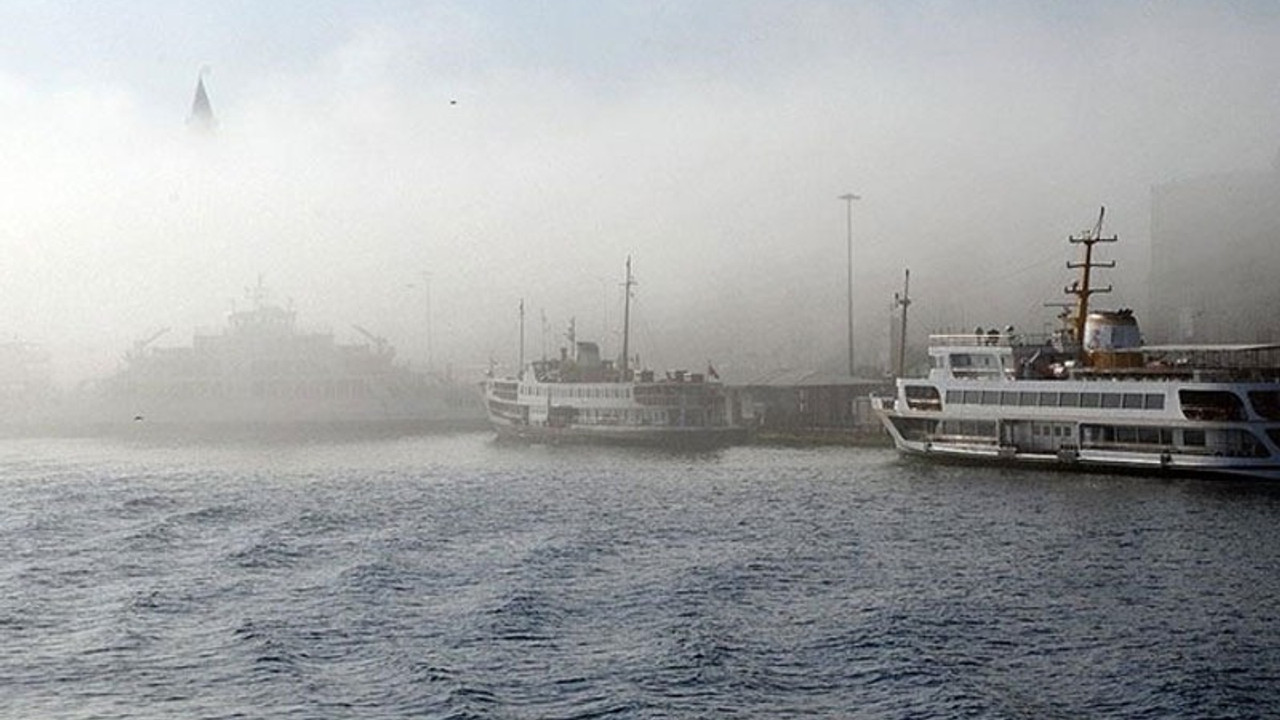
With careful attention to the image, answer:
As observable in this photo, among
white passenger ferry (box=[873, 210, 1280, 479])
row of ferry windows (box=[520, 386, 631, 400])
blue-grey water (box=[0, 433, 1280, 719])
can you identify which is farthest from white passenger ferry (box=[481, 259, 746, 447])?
blue-grey water (box=[0, 433, 1280, 719])

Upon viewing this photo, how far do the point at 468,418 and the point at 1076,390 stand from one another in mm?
108890

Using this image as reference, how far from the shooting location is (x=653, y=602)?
109 ft

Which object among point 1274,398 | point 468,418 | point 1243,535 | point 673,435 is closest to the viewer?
point 1243,535

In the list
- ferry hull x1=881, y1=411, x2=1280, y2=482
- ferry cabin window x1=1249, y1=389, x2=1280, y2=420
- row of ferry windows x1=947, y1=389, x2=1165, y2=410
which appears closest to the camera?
ferry hull x1=881, y1=411, x2=1280, y2=482

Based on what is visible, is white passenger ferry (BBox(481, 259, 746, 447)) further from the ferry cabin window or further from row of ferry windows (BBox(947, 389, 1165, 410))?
the ferry cabin window

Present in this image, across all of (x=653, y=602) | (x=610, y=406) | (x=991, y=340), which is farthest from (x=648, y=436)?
(x=653, y=602)

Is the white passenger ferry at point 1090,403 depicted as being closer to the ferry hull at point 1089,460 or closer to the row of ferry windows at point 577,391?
the ferry hull at point 1089,460

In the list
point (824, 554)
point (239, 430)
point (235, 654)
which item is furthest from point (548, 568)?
point (239, 430)

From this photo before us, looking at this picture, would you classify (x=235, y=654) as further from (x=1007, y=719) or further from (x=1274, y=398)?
(x=1274, y=398)

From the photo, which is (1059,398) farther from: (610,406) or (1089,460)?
(610,406)

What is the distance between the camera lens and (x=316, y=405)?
167 meters

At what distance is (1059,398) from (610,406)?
43772 millimetres

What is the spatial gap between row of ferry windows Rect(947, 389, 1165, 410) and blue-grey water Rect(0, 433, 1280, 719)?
3.58 meters

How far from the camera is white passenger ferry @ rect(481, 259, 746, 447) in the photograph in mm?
99113
